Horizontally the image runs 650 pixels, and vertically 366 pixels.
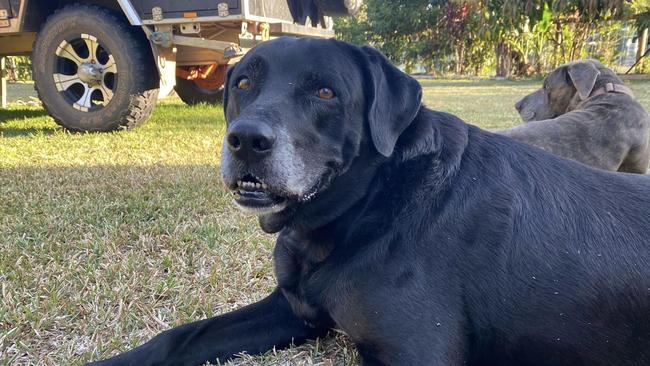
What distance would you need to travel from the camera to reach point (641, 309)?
1516 millimetres

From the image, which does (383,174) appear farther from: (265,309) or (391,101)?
(265,309)

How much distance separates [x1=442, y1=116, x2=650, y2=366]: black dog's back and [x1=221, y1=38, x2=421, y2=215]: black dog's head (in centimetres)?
35

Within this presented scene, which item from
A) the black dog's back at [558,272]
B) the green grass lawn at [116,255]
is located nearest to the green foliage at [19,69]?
the green grass lawn at [116,255]

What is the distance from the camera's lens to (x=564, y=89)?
4625 mm

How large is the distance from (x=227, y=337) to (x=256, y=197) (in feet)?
1.65

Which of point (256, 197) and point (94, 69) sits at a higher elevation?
point (94, 69)

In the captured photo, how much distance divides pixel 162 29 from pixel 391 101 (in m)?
4.28

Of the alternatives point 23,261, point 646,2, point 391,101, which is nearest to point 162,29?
point 23,261

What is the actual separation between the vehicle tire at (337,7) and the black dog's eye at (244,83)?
17.4 ft

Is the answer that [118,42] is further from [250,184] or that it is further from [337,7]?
[250,184]

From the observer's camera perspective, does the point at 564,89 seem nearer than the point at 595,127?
No

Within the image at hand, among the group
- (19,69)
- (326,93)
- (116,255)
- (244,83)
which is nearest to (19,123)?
(116,255)

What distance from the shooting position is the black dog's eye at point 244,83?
1917 mm

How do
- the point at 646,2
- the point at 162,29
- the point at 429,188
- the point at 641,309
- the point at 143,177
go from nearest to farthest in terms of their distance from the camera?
1. the point at 641,309
2. the point at 429,188
3. the point at 143,177
4. the point at 162,29
5. the point at 646,2
